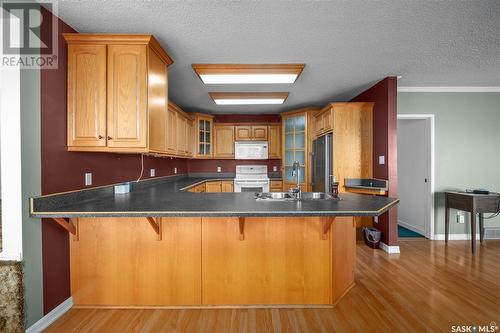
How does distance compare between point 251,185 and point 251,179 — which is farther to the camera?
point 251,179

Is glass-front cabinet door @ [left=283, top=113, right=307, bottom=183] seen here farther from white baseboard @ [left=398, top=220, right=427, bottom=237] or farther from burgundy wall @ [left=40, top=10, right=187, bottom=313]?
burgundy wall @ [left=40, top=10, right=187, bottom=313]

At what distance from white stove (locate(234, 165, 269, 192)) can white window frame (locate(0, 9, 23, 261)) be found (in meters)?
3.96

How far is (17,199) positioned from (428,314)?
10.8 ft

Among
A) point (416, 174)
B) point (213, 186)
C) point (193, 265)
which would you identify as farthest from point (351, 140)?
point (193, 265)

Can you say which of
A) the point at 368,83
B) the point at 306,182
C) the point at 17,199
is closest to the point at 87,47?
the point at 17,199

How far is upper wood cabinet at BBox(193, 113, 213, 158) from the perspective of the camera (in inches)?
203

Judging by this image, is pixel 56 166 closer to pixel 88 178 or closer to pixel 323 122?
pixel 88 178

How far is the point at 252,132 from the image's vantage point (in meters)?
5.54

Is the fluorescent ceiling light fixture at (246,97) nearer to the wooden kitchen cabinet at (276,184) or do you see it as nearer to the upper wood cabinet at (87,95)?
the upper wood cabinet at (87,95)

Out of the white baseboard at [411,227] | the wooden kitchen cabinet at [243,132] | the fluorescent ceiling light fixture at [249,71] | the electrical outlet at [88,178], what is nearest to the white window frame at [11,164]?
the electrical outlet at [88,178]

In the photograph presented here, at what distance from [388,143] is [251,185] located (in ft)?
9.54

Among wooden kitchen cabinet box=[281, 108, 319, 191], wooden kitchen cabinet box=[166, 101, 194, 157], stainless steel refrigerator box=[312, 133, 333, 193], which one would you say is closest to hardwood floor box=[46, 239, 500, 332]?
stainless steel refrigerator box=[312, 133, 333, 193]

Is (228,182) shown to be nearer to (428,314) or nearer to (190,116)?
(190,116)

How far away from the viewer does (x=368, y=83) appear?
3621mm
